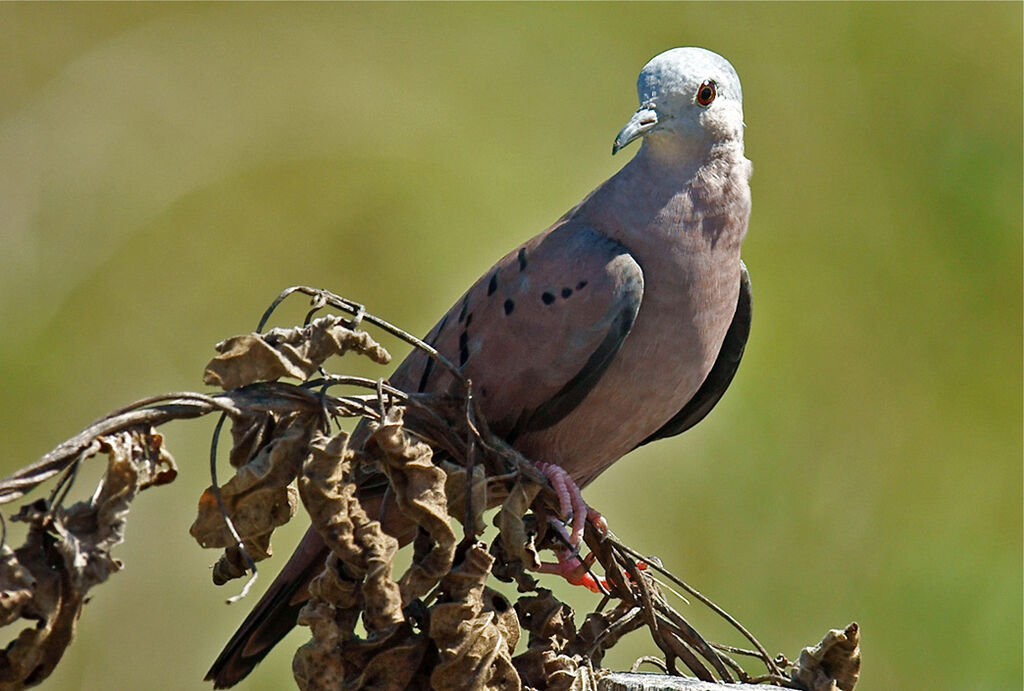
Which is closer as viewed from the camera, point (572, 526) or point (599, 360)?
point (572, 526)

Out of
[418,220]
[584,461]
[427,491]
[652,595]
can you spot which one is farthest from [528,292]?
[418,220]

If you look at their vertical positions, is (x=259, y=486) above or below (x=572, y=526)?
below

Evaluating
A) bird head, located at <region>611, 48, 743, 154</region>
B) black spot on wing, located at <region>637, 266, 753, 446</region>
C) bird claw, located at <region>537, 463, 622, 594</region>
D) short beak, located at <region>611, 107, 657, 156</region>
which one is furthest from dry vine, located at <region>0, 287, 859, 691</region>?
black spot on wing, located at <region>637, 266, 753, 446</region>

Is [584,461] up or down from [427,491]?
up

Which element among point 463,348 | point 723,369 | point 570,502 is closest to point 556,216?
point 723,369

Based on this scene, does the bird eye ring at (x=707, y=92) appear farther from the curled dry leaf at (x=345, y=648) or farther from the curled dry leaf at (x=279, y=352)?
the curled dry leaf at (x=345, y=648)

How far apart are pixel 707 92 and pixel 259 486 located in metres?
1.56

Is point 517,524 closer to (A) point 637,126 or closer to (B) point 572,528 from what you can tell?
(B) point 572,528

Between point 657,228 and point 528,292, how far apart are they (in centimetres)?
32

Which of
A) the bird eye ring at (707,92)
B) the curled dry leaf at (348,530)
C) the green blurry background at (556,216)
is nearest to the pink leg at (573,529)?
the curled dry leaf at (348,530)

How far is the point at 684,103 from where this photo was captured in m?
2.79

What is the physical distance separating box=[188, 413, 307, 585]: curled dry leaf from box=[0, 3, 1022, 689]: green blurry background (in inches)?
133

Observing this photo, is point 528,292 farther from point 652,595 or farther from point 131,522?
point 131,522

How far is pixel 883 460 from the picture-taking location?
6230mm
